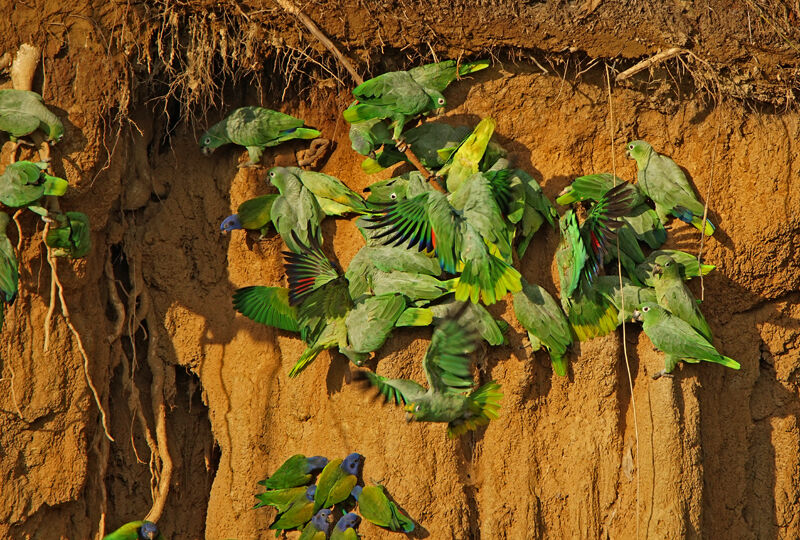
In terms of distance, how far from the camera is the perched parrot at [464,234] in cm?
438

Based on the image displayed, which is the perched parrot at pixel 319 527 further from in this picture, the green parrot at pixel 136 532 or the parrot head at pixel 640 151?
the parrot head at pixel 640 151

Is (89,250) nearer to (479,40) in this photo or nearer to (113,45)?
(113,45)

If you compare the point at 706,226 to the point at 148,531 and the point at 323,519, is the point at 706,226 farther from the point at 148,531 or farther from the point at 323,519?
the point at 148,531

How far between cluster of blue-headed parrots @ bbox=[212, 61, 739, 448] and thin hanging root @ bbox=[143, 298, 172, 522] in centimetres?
52

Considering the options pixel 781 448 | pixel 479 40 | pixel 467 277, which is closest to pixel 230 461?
pixel 467 277

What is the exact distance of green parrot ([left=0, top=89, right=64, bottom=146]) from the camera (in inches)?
177

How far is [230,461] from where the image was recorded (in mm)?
4785

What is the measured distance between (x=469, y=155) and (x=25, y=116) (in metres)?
2.07

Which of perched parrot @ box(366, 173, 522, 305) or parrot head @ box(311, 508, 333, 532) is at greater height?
perched parrot @ box(366, 173, 522, 305)

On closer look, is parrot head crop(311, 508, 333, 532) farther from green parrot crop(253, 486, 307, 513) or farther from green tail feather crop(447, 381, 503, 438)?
green tail feather crop(447, 381, 503, 438)

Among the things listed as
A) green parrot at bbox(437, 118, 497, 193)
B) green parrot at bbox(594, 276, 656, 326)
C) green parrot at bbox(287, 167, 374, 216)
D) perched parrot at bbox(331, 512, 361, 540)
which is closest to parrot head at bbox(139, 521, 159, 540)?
perched parrot at bbox(331, 512, 361, 540)

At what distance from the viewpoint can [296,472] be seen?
458cm

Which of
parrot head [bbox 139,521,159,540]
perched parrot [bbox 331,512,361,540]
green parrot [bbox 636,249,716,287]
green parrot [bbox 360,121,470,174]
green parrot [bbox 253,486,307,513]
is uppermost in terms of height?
green parrot [bbox 360,121,470,174]

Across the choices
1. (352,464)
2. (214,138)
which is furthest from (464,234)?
(214,138)
